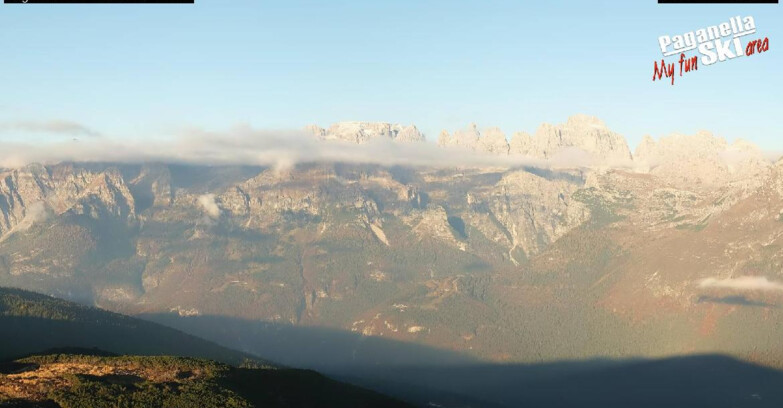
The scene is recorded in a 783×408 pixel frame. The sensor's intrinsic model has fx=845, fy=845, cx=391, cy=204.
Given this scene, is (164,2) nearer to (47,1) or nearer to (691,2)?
(47,1)

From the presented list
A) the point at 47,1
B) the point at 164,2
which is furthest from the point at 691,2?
the point at 47,1

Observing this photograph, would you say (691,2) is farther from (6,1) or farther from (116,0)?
(6,1)

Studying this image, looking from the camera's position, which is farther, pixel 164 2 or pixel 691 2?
pixel 691 2

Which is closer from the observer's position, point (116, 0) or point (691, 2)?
point (116, 0)

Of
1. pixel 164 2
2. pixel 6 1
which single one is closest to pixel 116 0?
pixel 164 2

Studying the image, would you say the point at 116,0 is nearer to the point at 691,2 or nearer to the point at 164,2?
the point at 164,2

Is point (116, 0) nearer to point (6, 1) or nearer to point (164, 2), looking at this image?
point (164, 2)

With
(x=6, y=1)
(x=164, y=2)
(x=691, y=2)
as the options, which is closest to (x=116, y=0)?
(x=164, y=2)
